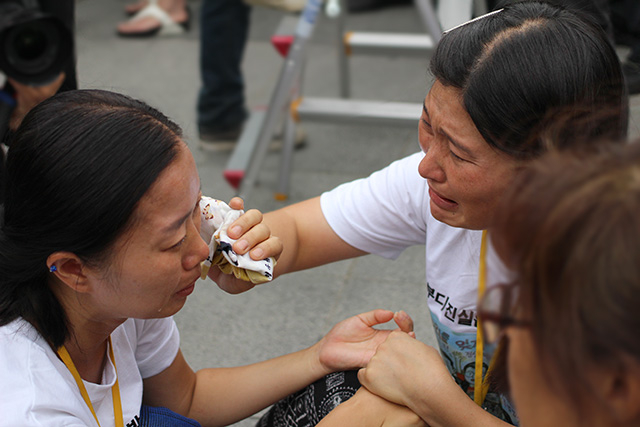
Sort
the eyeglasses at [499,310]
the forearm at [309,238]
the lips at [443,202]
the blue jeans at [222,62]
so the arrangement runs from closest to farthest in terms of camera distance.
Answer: the eyeglasses at [499,310], the lips at [443,202], the forearm at [309,238], the blue jeans at [222,62]

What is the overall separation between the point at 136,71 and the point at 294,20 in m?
1.83

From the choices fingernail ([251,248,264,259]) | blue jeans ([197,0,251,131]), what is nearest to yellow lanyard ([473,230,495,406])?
fingernail ([251,248,264,259])

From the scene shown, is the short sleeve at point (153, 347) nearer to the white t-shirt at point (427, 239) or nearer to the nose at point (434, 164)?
the white t-shirt at point (427, 239)

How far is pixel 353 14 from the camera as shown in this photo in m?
5.34

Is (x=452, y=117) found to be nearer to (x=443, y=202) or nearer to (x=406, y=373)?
(x=443, y=202)

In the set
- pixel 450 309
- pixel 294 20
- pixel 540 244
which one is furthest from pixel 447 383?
pixel 294 20

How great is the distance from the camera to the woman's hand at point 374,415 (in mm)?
1381

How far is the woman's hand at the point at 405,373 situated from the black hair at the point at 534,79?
424mm

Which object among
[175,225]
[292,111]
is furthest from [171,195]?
[292,111]

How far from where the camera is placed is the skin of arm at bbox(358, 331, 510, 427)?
1337mm

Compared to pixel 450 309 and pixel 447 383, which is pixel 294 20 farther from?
pixel 447 383

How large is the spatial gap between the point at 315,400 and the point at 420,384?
0.91 feet

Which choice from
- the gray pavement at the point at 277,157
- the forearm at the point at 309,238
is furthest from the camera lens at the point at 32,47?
the forearm at the point at 309,238

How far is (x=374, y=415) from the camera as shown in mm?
1387
